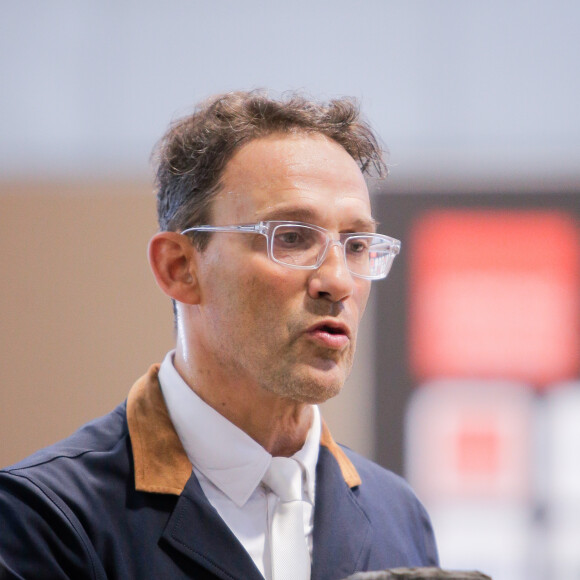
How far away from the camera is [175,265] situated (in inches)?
60.6

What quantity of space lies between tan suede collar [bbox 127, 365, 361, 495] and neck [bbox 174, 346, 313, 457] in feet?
0.24

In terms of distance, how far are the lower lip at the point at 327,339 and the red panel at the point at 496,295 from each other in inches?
73.8

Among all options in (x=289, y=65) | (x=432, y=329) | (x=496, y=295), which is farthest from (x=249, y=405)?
(x=289, y=65)

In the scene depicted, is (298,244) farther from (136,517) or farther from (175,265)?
(136,517)

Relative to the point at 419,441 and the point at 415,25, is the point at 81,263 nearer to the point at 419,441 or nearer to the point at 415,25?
the point at 419,441

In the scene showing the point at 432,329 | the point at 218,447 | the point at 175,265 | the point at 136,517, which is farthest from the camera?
the point at 432,329

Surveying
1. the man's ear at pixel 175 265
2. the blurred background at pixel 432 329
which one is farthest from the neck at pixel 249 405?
the blurred background at pixel 432 329

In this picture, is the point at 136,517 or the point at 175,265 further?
the point at 175,265

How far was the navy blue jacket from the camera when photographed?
4.07 ft

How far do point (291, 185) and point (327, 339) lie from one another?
0.26m

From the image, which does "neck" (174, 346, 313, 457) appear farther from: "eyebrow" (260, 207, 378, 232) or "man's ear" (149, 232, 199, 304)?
"eyebrow" (260, 207, 378, 232)

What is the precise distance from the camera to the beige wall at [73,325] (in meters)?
3.24

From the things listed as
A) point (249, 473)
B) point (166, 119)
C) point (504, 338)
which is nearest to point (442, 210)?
point (504, 338)

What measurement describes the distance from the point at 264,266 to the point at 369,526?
1.68ft
